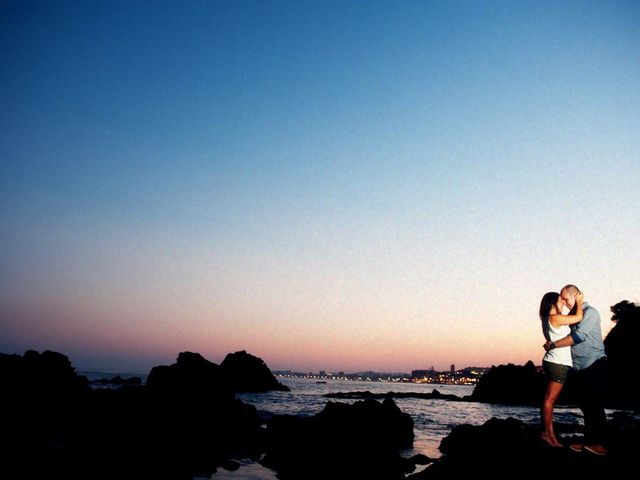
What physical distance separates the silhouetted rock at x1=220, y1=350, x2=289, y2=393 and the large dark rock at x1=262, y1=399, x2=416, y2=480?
76.2 m

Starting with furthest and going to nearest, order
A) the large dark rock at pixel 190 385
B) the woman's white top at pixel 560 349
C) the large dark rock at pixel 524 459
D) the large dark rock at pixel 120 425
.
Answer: the large dark rock at pixel 190 385, the large dark rock at pixel 120 425, the woman's white top at pixel 560 349, the large dark rock at pixel 524 459

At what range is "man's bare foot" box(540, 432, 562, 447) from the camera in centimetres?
723

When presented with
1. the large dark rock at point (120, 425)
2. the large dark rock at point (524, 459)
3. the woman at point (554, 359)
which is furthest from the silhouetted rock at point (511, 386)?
→ the woman at point (554, 359)

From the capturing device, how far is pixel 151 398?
20.8m

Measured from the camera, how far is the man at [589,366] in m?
7.02

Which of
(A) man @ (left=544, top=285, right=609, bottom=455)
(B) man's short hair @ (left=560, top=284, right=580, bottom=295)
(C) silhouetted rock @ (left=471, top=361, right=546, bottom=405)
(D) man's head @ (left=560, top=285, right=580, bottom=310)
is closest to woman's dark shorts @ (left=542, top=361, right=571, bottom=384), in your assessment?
(A) man @ (left=544, top=285, right=609, bottom=455)

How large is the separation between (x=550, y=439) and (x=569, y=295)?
8.79 feet

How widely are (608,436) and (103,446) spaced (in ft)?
46.4

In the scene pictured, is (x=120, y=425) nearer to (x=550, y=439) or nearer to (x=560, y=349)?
(x=550, y=439)

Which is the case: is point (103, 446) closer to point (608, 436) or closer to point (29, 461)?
point (29, 461)

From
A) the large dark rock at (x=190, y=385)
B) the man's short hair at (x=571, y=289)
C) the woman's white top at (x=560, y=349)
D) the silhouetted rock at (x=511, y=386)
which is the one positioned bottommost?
the silhouetted rock at (x=511, y=386)

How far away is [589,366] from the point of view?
7.25m

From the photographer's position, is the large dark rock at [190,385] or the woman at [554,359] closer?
the woman at [554,359]

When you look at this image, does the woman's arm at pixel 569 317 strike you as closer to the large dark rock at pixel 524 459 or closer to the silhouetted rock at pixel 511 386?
the large dark rock at pixel 524 459
